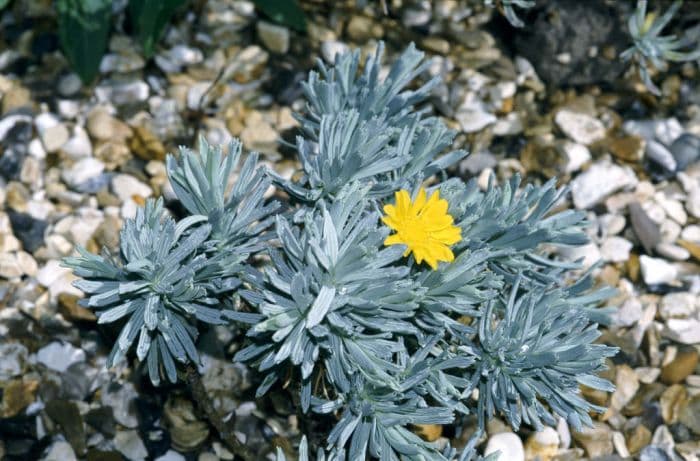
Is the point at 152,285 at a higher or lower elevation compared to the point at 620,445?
higher

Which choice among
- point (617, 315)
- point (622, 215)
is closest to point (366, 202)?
point (617, 315)

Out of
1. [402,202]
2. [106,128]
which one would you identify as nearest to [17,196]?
[106,128]

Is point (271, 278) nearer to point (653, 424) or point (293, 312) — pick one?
point (293, 312)

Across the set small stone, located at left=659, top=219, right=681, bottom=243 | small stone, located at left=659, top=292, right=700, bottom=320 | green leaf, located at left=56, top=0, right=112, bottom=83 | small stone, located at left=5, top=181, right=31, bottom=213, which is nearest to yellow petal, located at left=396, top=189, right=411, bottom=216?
small stone, located at left=659, top=292, right=700, bottom=320

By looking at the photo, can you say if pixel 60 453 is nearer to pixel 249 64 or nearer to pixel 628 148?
pixel 249 64

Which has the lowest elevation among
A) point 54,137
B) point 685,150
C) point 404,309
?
point 685,150

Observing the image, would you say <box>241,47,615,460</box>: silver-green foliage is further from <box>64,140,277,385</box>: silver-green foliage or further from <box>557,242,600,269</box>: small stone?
<box>557,242,600,269</box>: small stone

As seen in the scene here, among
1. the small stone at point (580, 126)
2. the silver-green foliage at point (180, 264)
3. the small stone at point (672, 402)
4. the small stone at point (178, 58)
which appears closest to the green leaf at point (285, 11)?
the small stone at point (178, 58)

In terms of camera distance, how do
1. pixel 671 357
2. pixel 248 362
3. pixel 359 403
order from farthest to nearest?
pixel 671 357, pixel 248 362, pixel 359 403
